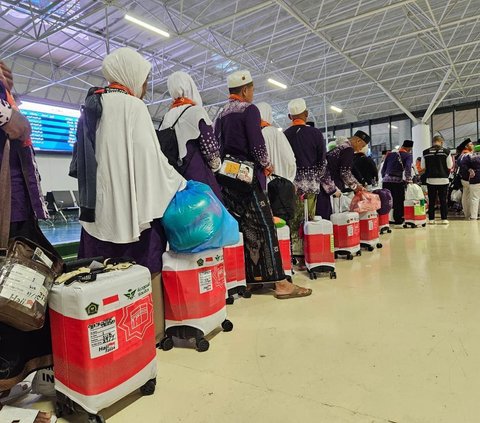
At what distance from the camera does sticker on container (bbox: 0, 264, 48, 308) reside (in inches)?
45.3

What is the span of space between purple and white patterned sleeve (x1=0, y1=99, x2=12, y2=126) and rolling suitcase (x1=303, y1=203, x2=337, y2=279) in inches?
94.1

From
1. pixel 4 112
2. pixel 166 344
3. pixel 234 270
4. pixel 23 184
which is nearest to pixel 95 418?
pixel 166 344

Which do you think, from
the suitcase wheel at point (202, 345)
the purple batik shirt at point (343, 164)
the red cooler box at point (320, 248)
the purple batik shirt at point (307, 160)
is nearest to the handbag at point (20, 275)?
the suitcase wheel at point (202, 345)

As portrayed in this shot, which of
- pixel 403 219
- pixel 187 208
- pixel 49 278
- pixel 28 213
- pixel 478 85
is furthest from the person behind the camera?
pixel 478 85

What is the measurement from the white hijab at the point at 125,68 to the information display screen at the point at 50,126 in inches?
383

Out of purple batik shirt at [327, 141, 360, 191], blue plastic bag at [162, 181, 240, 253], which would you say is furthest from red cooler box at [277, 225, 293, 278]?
purple batik shirt at [327, 141, 360, 191]

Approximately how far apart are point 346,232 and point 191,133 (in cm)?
234

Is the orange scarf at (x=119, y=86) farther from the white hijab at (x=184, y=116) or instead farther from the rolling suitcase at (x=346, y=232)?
the rolling suitcase at (x=346, y=232)

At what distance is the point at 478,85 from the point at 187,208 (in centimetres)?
1655

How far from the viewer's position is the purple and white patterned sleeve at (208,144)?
2076 mm

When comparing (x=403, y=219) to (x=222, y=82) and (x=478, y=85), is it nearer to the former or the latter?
(x=222, y=82)

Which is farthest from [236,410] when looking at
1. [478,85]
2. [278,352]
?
[478,85]

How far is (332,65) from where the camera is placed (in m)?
13.4

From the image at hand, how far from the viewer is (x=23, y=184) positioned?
4.83ft
